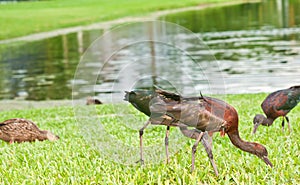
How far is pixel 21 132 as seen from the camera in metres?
8.62

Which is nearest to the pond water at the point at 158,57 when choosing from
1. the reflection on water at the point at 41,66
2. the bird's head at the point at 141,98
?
the reflection on water at the point at 41,66

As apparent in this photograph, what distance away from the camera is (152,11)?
55.2 metres

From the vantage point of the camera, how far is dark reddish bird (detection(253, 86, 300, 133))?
7352 millimetres

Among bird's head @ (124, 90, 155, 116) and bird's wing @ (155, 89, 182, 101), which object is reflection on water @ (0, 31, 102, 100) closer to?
bird's head @ (124, 90, 155, 116)

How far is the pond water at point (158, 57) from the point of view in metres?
9.59

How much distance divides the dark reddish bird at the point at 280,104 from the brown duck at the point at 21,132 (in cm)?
295

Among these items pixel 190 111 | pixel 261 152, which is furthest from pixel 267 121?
pixel 190 111

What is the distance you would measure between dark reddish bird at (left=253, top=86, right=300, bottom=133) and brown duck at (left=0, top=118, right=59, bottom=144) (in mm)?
2950

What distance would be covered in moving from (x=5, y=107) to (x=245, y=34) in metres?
19.7

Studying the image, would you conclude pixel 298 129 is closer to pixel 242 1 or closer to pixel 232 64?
pixel 232 64

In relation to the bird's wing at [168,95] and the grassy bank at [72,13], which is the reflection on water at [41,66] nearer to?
the grassy bank at [72,13]

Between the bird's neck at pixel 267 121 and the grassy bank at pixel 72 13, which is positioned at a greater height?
the grassy bank at pixel 72 13

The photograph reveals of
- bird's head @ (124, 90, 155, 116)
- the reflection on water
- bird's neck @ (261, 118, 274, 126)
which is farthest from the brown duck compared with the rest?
the reflection on water

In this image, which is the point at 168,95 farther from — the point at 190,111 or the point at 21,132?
the point at 21,132
